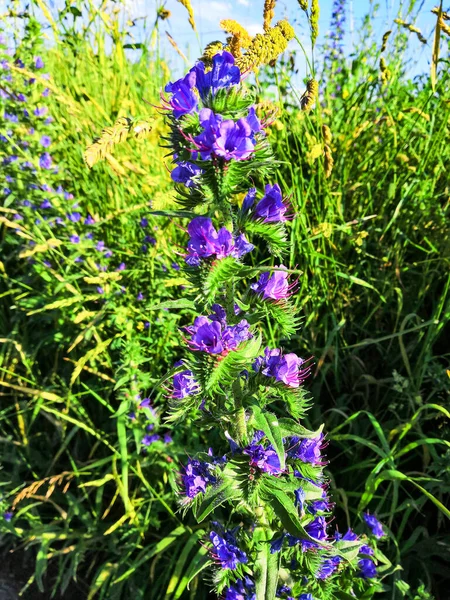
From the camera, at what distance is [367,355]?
94.4 inches

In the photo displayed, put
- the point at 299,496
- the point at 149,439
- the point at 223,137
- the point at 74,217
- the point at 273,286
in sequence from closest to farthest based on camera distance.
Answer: the point at 223,137 → the point at 273,286 → the point at 299,496 → the point at 149,439 → the point at 74,217

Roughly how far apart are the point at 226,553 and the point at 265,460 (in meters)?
0.30

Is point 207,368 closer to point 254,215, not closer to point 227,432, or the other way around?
point 227,432

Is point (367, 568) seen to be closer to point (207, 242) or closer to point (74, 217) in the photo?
point (207, 242)

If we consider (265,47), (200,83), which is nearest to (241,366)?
(200,83)

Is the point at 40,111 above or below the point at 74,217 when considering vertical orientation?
above

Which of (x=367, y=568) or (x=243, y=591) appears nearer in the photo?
(x=243, y=591)

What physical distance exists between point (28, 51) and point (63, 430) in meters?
2.18

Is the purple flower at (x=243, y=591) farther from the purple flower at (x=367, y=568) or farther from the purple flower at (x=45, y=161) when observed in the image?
the purple flower at (x=45, y=161)

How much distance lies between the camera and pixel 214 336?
1072 millimetres

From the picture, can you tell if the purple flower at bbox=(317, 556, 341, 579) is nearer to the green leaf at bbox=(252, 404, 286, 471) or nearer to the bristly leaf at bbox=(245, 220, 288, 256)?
the green leaf at bbox=(252, 404, 286, 471)

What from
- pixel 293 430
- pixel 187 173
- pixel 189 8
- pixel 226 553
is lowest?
pixel 226 553

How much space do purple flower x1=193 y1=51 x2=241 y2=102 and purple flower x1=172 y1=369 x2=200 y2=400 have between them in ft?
1.99

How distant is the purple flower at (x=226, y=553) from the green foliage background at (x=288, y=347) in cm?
60
